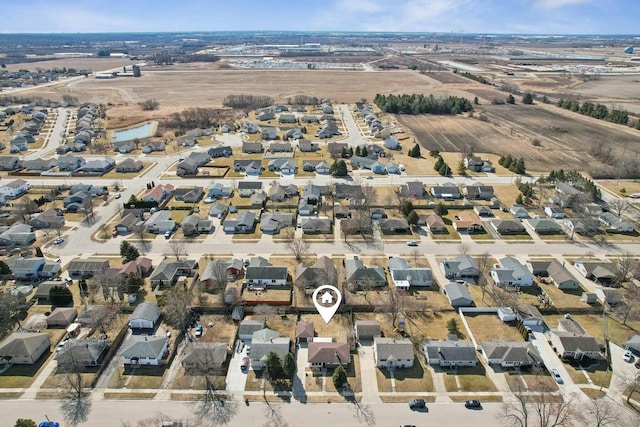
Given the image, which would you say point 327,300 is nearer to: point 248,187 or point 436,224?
point 436,224

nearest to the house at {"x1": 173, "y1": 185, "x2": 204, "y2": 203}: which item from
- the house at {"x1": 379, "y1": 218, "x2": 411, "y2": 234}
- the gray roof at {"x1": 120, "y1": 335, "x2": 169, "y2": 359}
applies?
the house at {"x1": 379, "y1": 218, "x2": 411, "y2": 234}

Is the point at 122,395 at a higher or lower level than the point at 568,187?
lower

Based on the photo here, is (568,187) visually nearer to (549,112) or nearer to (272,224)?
(272,224)

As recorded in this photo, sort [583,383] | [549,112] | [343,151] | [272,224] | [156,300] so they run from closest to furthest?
[583,383]
[156,300]
[272,224]
[343,151]
[549,112]

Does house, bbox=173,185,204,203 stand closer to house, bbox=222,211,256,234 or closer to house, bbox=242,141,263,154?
house, bbox=222,211,256,234

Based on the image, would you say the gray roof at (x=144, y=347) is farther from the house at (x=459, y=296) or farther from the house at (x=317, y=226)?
the house at (x=459, y=296)

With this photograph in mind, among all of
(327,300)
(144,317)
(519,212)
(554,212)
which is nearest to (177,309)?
(144,317)

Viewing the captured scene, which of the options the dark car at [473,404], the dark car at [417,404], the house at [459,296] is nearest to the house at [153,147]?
the house at [459,296]

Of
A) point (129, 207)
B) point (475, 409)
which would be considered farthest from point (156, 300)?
point (475, 409)
